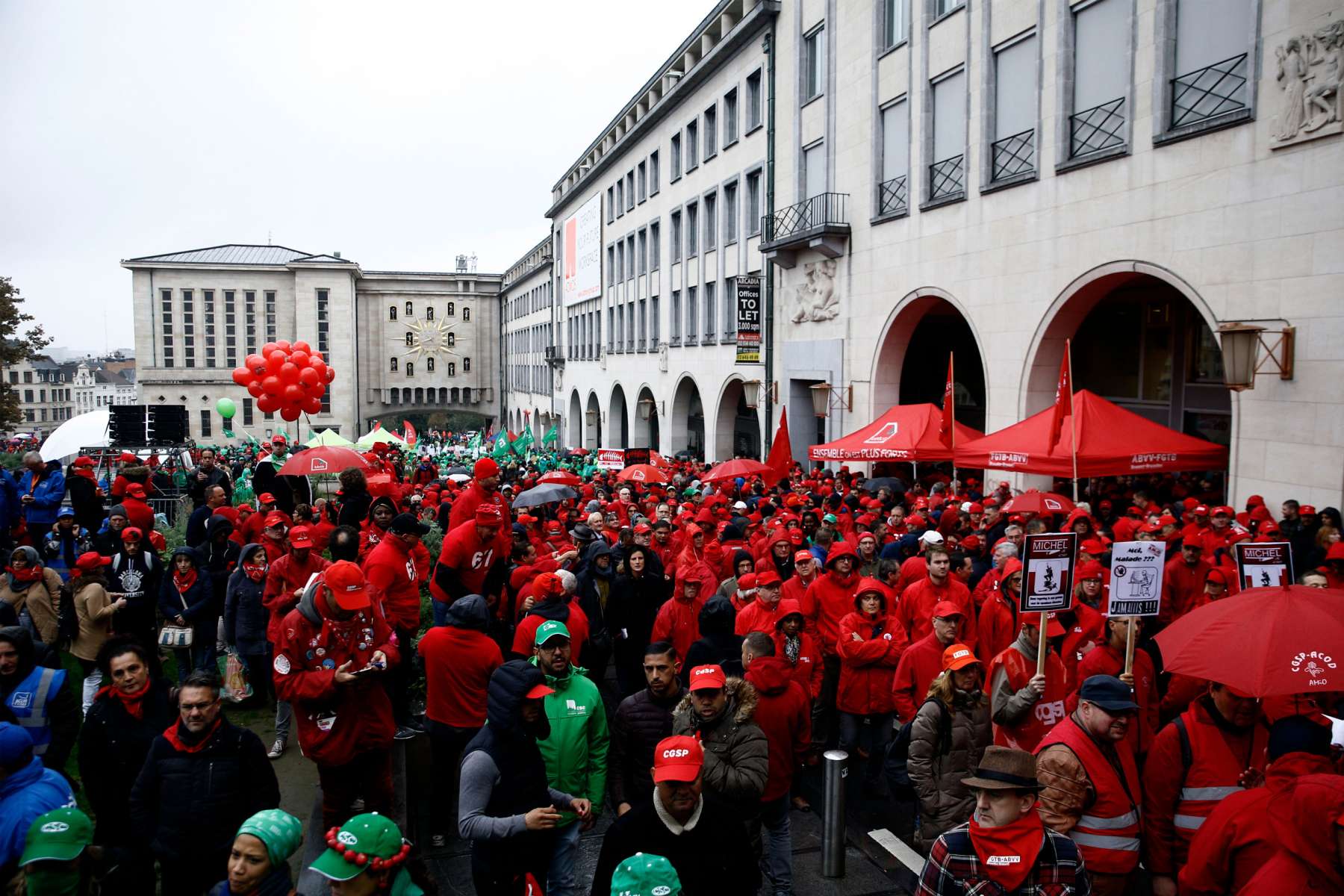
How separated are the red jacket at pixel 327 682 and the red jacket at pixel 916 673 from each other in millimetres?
3249

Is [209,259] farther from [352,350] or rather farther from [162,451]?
[162,451]

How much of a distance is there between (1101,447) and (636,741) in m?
8.80

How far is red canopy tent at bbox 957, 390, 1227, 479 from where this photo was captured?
11.3 metres

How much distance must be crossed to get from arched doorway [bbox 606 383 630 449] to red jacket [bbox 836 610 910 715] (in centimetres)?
3767

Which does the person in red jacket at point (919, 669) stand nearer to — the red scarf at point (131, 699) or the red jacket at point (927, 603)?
the red jacket at point (927, 603)

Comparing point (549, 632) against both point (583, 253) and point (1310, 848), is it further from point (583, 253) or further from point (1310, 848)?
point (583, 253)

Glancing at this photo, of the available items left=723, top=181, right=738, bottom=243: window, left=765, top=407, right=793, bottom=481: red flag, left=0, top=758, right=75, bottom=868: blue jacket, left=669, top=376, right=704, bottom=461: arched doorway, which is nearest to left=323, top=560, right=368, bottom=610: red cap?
left=0, top=758, right=75, bottom=868: blue jacket

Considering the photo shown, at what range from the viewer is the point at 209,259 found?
84.5 m

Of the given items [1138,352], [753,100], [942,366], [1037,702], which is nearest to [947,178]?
[1138,352]

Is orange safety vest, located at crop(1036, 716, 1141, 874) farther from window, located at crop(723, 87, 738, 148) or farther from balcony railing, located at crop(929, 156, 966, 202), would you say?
window, located at crop(723, 87, 738, 148)

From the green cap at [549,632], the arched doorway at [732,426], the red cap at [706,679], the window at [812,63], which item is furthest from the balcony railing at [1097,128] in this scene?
the arched doorway at [732,426]

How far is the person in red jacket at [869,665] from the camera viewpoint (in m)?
6.57

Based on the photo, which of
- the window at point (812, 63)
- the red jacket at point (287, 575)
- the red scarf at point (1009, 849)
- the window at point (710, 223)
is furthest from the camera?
the window at point (710, 223)

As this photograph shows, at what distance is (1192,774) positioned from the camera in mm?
4047
